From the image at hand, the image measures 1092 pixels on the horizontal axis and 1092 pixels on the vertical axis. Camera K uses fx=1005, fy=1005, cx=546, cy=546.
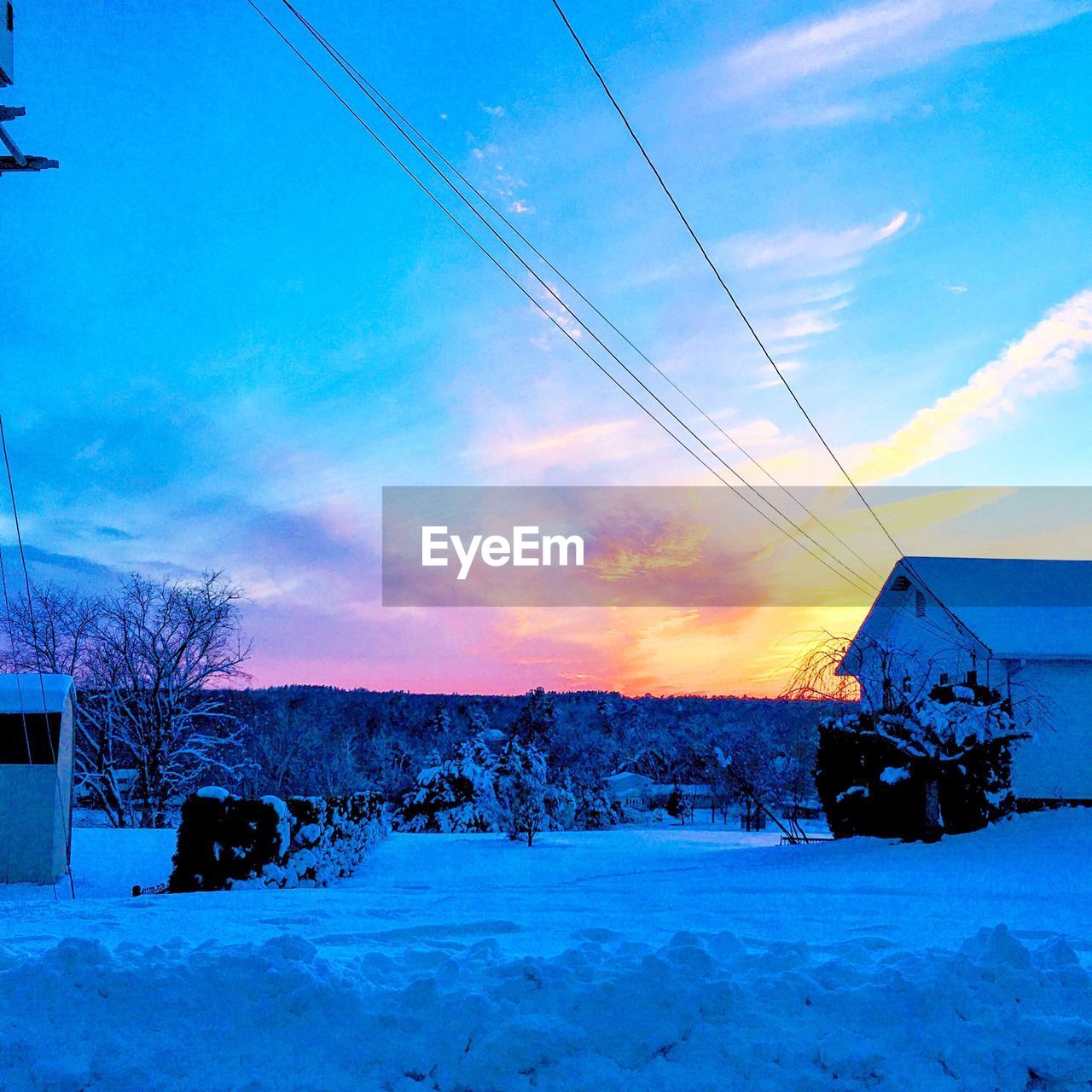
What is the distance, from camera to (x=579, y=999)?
18.1ft

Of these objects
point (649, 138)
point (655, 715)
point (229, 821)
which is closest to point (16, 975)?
point (229, 821)

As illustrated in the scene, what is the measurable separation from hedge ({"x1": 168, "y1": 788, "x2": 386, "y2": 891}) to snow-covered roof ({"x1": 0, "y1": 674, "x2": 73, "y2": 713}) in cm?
351

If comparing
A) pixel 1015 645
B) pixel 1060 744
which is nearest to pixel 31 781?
pixel 1015 645

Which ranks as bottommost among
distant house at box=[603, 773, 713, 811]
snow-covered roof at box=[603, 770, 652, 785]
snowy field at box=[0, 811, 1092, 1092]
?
distant house at box=[603, 773, 713, 811]

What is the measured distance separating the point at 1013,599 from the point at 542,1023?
21151 mm

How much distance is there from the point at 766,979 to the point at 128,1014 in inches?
140

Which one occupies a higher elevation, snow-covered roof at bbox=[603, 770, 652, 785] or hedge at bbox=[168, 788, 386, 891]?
hedge at bbox=[168, 788, 386, 891]

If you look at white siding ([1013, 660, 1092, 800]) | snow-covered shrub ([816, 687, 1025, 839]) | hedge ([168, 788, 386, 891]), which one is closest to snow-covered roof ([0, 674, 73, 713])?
hedge ([168, 788, 386, 891])

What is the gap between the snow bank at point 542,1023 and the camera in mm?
5031

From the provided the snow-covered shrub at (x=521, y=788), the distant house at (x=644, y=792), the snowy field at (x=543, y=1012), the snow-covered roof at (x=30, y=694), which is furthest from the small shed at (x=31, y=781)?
the distant house at (x=644, y=792)

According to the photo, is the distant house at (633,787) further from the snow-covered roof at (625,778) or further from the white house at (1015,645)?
the white house at (1015,645)

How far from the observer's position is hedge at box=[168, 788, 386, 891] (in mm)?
14438

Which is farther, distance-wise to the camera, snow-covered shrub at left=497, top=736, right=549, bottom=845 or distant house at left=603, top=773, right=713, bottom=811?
distant house at left=603, top=773, right=713, bottom=811

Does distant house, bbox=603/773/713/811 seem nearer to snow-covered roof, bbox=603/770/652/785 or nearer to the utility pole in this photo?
snow-covered roof, bbox=603/770/652/785
